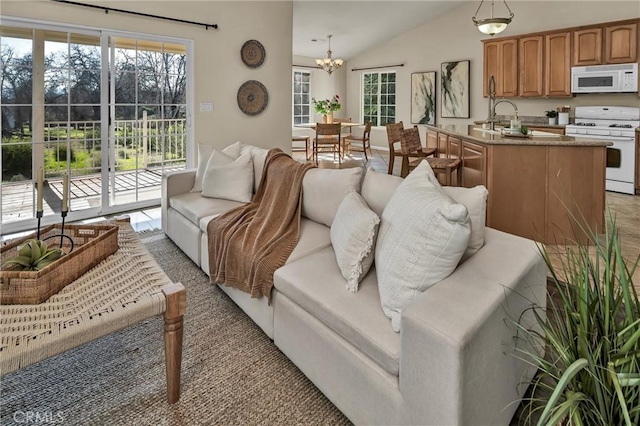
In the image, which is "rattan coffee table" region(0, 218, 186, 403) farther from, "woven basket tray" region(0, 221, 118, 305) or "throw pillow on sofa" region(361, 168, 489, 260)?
"throw pillow on sofa" region(361, 168, 489, 260)

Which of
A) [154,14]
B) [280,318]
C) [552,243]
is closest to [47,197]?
[154,14]

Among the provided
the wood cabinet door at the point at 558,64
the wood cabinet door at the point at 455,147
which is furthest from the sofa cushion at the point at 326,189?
the wood cabinet door at the point at 558,64

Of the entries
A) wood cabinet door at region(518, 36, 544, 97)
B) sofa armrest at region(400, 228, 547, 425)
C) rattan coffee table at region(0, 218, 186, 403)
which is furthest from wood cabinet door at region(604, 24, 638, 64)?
rattan coffee table at region(0, 218, 186, 403)

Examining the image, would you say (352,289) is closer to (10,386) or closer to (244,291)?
(244,291)

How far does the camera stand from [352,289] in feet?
5.56

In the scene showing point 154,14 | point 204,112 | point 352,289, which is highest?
point 154,14

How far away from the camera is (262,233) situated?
2.41 meters

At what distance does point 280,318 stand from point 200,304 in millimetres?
872

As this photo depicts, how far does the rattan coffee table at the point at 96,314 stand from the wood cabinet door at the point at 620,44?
680cm

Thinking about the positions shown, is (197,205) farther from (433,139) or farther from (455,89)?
(455,89)

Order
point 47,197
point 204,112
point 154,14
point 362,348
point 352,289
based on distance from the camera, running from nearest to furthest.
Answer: point 362,348, point 352,289, point 47,197, point 154,14, point 204,112

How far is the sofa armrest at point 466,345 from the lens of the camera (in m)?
1.13

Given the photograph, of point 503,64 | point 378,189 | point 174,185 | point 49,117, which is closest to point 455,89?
point 503,64

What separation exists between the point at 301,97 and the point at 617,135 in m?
7.60
